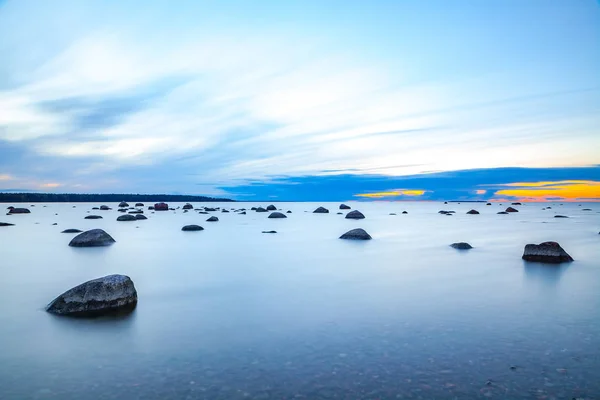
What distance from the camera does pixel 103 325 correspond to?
23.8ft

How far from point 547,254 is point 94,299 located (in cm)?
1526

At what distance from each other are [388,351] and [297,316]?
249cm

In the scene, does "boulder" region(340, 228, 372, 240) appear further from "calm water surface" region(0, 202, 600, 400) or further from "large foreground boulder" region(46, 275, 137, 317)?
"large foreground boulder" region(46, 275, 137, 317)

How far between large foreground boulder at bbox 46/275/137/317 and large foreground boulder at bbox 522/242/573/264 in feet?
47.3

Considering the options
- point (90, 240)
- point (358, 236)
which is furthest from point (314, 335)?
point (358, 236)

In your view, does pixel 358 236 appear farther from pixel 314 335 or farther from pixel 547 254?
pixel 314 335

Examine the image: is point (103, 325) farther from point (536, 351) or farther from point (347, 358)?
point (536, 351)

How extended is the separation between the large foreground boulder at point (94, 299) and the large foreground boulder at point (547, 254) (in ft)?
47.3

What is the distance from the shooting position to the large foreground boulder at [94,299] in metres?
7.91

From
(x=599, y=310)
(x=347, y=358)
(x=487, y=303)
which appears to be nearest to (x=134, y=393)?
(x=347, y=358)

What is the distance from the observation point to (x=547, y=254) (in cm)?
1505

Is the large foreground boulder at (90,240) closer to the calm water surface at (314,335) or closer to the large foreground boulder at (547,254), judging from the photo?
the calm water surface at (314,335)

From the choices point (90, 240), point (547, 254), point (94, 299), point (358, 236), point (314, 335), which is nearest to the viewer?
point (314, 335)

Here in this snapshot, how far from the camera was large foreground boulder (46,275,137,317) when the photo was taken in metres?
7.91
